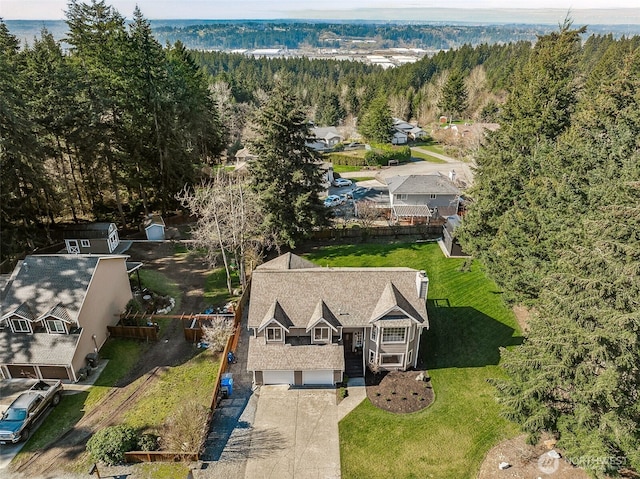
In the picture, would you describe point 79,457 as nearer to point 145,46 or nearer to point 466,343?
point 466,343

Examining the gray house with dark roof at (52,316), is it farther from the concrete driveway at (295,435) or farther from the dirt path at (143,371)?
the concrete driveway at (295,435)

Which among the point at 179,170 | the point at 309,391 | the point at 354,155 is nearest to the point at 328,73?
the point at 354,155

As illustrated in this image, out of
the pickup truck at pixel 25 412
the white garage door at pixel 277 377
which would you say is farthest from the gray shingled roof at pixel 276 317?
the pickup truck at pixel 25 412

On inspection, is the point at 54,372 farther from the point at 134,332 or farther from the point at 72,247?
the point at 72,247

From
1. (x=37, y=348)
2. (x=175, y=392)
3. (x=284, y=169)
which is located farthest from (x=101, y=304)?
(x=284, y=169)

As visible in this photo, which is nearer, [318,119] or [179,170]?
[179,170]

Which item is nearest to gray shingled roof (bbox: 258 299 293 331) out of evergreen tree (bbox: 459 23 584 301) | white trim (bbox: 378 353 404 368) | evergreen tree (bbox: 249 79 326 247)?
white trim (bbox: 378 353 404 368)
